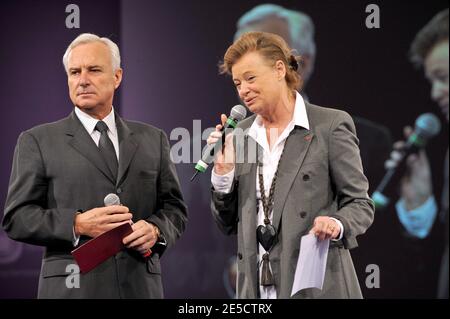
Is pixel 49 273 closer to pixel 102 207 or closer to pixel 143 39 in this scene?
pixel 102 207

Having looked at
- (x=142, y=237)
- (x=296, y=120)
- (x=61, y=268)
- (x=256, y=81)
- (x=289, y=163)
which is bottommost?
(x=61, y=268)

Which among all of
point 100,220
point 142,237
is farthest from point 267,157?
point 100,220

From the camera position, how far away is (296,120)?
257 cm

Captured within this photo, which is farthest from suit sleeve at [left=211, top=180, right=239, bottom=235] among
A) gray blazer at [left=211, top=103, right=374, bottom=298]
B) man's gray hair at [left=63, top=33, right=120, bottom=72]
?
man's gray hair at [left=63, top=33, right=120, bottom=72]

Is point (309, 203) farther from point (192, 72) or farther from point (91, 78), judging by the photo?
point (192, 72)

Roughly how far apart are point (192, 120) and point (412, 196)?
155cm

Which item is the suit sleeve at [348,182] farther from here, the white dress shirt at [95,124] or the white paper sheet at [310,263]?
the white dress shirt at [95,124]

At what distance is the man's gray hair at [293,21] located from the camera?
4434mm

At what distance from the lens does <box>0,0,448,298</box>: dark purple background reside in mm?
4480

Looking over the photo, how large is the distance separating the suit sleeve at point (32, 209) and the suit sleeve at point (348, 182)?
97 cm

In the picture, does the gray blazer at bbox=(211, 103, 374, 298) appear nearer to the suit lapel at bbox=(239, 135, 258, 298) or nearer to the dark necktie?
the suit lapel at bbox=(239, 135, 258, 298)

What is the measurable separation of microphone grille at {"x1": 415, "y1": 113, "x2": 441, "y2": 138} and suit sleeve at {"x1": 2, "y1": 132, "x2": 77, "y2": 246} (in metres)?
2.80

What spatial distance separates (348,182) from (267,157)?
0.32m

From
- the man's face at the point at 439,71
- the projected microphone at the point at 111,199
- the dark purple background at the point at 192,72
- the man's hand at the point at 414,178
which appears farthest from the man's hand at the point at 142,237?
the man's face at the point at 439,71
